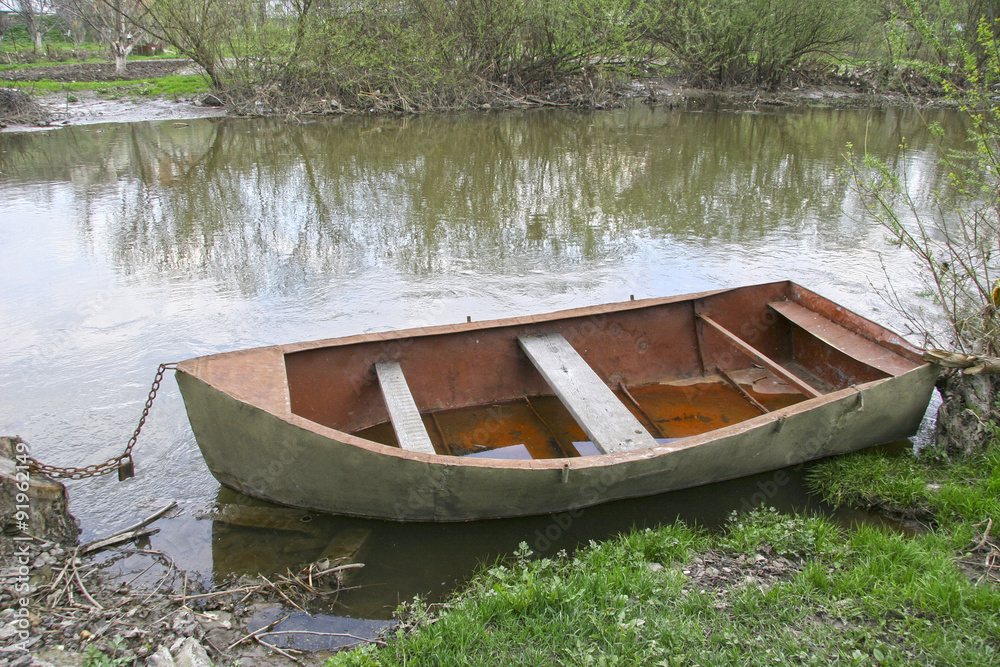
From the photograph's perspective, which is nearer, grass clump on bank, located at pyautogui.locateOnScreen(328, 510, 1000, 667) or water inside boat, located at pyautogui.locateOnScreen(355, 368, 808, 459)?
grass clump on bank, located at pyautogui.locateOnScreen(328, 510, 1000, 667)

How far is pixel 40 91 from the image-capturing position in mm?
20984

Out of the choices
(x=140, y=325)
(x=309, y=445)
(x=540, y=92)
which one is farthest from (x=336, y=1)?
(x=309, y=445)

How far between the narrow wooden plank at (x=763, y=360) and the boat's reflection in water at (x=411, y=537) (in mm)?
697

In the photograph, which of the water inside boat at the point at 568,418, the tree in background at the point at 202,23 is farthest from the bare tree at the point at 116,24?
the water inside boat at the point at 568,418

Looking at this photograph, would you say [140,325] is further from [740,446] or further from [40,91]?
[40,91]

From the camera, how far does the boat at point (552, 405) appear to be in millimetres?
3760

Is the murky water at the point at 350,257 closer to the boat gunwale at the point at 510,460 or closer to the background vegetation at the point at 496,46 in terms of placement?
the boat gunwale at the point at 510,460

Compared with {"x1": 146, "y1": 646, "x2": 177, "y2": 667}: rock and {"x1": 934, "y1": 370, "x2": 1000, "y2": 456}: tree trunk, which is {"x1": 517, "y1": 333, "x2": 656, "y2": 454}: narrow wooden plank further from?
{"x1": 146, "y1": 646, "x2": 177, "y2": 667}: rock

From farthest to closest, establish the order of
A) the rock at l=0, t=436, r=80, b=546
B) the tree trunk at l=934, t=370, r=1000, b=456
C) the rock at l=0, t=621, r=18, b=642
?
the tree trunk at l=934, t=370, r=1000, b=456 < the rock at l=0, t=436, r=80, b=546 < the rock at l=0, t=621, r=18, b=642

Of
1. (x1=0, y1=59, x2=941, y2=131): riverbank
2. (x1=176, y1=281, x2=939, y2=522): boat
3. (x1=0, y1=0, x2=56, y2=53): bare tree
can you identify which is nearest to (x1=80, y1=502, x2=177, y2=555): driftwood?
(x1=176, y1=281, x2=939, y2=522): boat

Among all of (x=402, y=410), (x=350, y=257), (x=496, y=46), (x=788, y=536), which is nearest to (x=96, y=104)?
(x=496, y=46)

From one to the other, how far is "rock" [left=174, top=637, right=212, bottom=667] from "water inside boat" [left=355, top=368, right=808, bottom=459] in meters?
1.88

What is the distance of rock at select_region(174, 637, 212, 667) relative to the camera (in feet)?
9.46

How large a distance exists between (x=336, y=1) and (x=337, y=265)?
1488 cm
